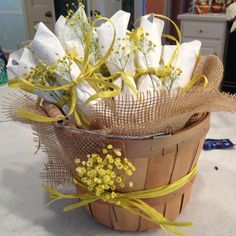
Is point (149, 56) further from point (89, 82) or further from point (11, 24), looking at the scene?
point (11, 24)

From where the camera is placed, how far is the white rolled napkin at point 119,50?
49cm

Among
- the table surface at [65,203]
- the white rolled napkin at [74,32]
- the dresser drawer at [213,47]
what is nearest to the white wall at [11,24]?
the dresser drawer at [213,47]

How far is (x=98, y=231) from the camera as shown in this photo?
540 mm

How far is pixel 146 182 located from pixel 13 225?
0.88 feet

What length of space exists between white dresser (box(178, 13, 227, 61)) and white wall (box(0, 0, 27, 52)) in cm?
318

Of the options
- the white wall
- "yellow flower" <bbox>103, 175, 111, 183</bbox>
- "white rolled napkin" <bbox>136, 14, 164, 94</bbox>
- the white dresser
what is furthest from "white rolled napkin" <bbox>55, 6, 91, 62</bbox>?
the white wall

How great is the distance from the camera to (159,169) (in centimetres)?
47

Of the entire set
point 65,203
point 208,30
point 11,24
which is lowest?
point 11,24

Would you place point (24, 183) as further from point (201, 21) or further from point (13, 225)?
point (201, 21)

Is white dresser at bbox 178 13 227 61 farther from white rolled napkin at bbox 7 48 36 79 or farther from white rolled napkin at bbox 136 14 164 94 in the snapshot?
white rolled napkin at bbox 7 48 36 79

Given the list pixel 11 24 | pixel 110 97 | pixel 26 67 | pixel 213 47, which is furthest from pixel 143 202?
pixel 11 24

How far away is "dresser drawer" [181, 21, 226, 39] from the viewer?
2009mm

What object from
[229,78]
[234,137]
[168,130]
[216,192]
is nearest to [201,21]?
[229,78]

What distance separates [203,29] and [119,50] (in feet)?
5.69
